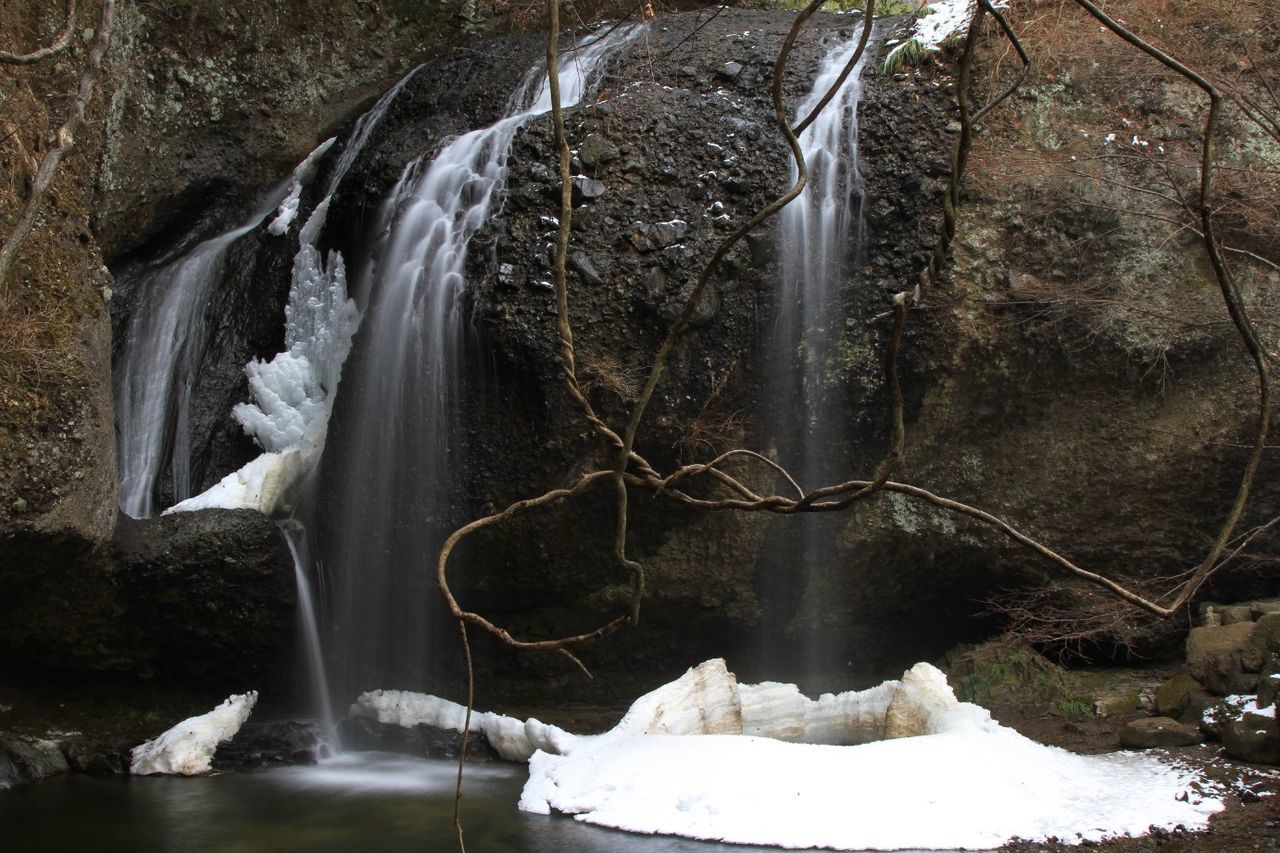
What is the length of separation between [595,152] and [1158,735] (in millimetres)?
5445

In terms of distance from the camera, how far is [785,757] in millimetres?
6000

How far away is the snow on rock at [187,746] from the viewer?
7801mm

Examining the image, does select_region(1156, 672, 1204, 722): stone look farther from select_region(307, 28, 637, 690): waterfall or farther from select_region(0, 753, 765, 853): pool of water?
select_region(307, 28, 637, 690): waterfall

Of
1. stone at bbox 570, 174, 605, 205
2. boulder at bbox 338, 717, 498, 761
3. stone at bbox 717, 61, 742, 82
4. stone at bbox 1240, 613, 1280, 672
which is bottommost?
boulder at bbox 338, 717, 498, 761

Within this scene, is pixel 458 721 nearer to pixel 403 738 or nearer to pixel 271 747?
pixel 403 738

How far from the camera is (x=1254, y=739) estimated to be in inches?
240

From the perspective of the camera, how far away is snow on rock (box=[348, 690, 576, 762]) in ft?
25.1

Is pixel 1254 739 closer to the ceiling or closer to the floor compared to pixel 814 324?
closer to the floor

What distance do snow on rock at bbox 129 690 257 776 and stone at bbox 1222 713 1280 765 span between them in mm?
6435

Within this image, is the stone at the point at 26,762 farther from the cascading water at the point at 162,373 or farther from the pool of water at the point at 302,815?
the cascading water at the point at 162,373

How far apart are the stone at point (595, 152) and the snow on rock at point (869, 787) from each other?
396cm

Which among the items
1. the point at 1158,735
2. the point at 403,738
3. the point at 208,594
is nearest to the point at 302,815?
the point at 403,738

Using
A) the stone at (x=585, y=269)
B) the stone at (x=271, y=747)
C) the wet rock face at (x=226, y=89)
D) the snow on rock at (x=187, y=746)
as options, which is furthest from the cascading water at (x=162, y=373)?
the stone at (x=585, y=269)

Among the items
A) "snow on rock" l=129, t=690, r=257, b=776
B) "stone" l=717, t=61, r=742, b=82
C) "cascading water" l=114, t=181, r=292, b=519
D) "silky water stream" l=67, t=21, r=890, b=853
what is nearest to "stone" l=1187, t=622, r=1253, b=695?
"silky water stream" l=67, t=21, r=890, b=853
